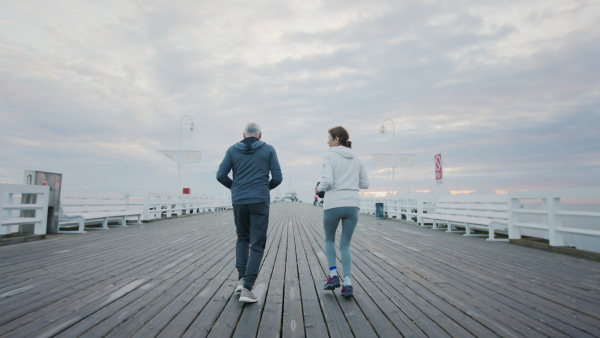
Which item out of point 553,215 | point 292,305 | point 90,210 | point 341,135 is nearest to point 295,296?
point 292,305

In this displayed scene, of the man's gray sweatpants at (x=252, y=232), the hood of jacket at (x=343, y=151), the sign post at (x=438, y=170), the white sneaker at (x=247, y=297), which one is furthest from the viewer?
the sign post at (x=438, y=170)

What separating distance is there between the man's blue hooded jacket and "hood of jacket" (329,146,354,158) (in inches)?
26.8

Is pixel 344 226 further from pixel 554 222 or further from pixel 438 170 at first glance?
pixel 438 170

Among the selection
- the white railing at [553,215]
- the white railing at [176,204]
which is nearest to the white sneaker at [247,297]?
the white railing at [553,215]

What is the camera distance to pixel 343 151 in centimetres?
422

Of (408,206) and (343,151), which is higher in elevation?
(343,151)

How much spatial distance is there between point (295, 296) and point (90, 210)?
10641mm

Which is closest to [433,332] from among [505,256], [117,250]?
[505,256]

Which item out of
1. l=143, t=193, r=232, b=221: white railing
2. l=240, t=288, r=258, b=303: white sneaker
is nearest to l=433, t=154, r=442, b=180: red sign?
l=143, t=193, r=232, b=221: white railing

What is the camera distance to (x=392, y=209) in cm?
2100

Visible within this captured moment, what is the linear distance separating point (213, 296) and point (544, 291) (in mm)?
3803

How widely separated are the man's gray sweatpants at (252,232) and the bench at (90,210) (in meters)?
8.74

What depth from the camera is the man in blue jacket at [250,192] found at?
12.8 feet

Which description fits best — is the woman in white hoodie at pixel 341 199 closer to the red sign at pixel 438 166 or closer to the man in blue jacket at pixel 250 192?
the man in blue jacket at pixel 250 192
